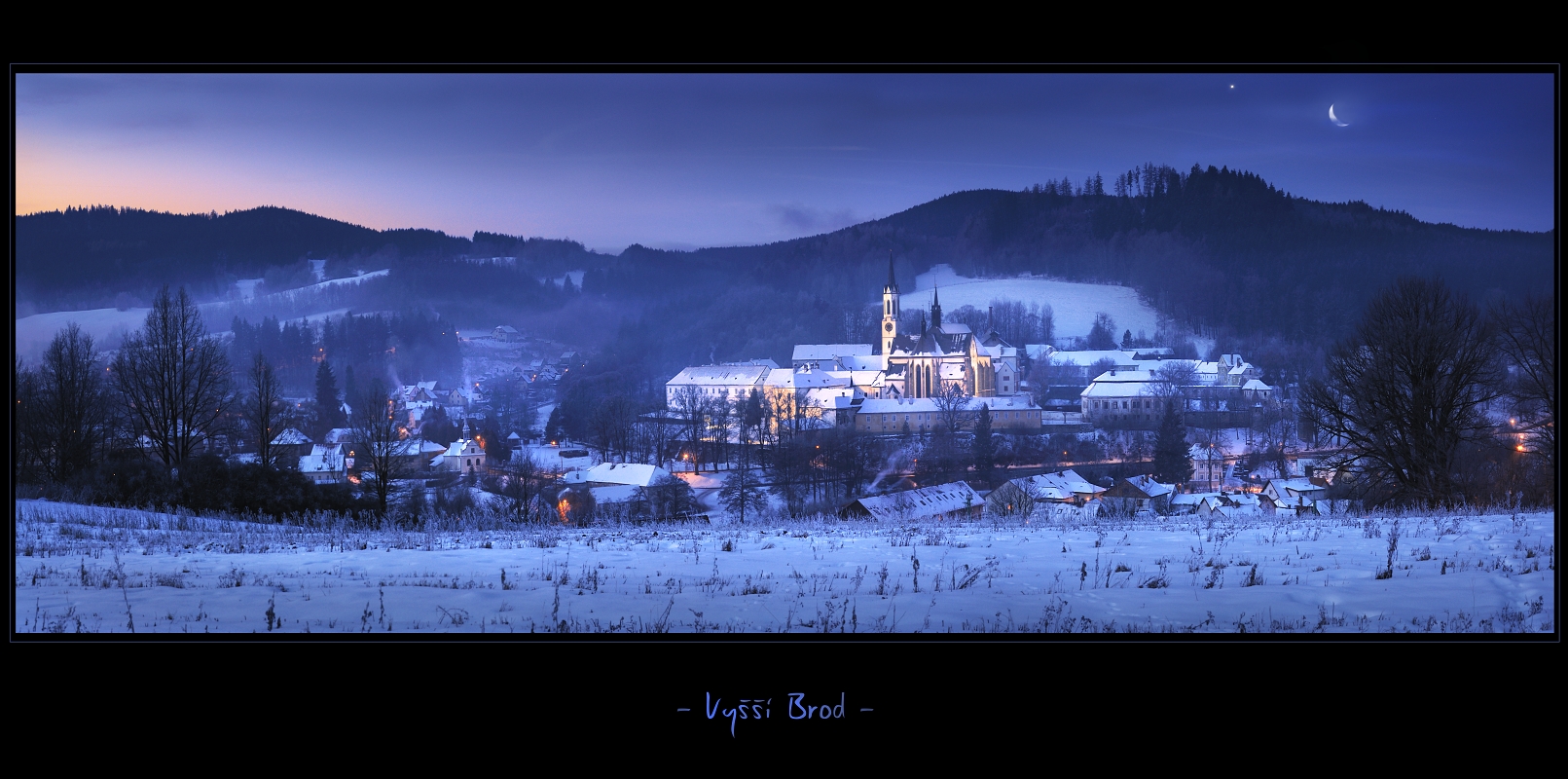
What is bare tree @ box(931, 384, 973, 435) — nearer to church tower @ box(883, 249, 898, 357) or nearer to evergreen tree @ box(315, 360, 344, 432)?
church tower @ box(883, 249, 898, 357)

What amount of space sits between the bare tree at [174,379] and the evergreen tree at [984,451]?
383 inches

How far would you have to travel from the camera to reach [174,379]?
615 centimetres

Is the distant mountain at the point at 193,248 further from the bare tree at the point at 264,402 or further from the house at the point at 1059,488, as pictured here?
the house at the point at 1059,488

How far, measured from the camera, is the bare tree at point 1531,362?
15.2 feet

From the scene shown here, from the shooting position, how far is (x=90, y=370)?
5.70m

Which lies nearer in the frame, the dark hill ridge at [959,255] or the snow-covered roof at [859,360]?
the dark hill ridge at [959,255]

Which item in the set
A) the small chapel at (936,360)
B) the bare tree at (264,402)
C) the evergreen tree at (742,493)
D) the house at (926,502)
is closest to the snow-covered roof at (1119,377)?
the small chapel at (936,360)

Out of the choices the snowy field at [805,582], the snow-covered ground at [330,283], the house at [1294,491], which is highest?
the snow-covered ground at [330,283]

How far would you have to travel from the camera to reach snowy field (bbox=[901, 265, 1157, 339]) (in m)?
9.27

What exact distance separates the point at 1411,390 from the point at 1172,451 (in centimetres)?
445

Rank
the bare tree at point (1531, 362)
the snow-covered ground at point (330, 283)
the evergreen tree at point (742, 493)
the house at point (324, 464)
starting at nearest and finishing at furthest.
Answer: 1. the bare tree at point (1531, 362)
2. the snow-covered ground at point (330, 283)
3. the house at point (324, 464)
4. the evergreen tree at point (742, 493)

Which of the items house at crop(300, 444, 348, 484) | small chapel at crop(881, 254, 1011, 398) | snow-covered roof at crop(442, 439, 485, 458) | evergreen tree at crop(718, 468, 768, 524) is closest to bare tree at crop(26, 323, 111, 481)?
house at crop(300, 444, 348, 484)
